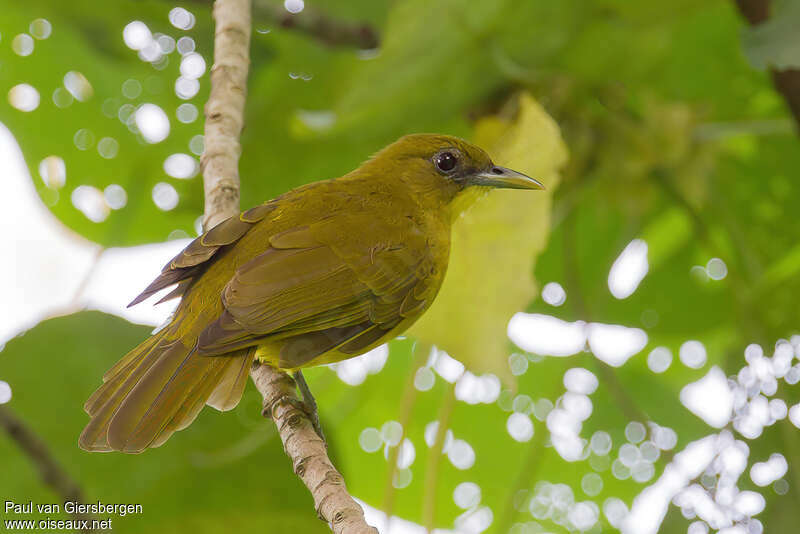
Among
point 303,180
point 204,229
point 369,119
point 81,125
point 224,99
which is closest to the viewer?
point 224,99

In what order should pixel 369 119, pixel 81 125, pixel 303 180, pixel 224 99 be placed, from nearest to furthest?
pixel 224 99
pixel 369 119
pixel 303 180
pixel 81 125

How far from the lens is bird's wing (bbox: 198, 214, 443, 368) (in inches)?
80.4

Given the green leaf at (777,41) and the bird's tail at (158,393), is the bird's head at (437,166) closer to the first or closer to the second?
the green leaf at (777,41)

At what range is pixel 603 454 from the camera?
3133 mm

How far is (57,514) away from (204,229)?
751 millimetres

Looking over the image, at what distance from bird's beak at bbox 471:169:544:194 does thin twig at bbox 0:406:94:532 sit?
1197 millimetres

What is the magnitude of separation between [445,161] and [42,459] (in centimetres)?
131

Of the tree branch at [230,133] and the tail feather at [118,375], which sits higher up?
the tree branch at [230,133]

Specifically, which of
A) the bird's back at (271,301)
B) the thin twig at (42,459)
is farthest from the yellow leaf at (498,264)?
the thin twig at (42,459)

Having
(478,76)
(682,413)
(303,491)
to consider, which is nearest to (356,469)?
(303,491)

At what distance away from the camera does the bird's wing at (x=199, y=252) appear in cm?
218

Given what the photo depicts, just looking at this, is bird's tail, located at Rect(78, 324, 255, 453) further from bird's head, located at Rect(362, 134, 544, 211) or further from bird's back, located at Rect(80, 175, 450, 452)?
bird's head, located at Rect(362, 134, 544, 211)

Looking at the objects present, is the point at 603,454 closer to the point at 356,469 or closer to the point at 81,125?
the point at 356,469

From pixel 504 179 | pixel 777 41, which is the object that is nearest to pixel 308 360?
pixel 504 179
